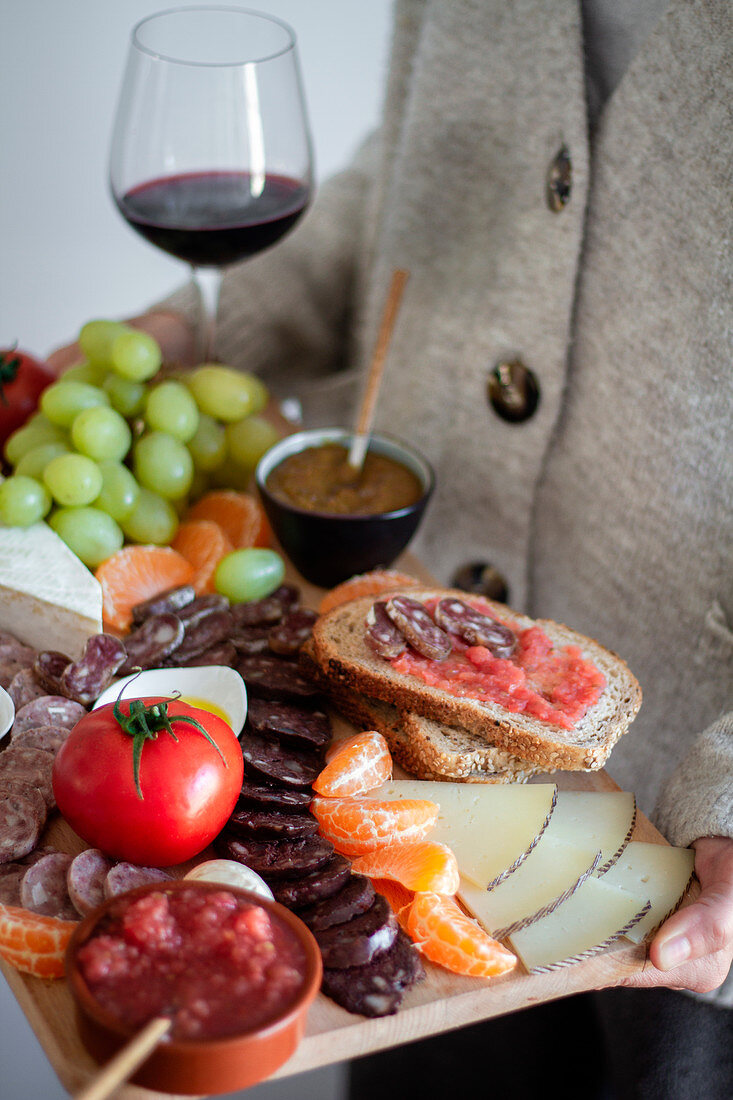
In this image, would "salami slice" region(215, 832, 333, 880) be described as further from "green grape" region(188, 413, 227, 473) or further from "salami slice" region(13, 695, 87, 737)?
"green grape" region(188, 413, 227, 473)

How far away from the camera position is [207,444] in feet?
4.85

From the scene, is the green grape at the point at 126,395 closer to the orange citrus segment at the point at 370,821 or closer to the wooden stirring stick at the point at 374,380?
the wooden stirring stick at the point at 374,380

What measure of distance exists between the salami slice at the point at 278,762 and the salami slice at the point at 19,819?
23 centimetres

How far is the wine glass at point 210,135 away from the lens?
4.28 ft

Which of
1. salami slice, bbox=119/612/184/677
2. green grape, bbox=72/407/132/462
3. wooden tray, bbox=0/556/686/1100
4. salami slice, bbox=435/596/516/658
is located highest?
green grape, bbox=72/407/132/462

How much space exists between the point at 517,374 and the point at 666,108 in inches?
17.2

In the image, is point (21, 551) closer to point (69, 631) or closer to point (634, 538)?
point (69, 631)

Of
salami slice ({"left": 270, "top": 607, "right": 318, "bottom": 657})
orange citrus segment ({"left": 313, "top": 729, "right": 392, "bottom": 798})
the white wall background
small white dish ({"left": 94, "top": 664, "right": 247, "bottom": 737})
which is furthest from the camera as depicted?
the white wall background

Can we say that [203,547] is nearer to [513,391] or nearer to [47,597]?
[47,597]

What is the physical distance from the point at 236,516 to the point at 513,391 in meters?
0.52

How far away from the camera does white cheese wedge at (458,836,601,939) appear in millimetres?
891

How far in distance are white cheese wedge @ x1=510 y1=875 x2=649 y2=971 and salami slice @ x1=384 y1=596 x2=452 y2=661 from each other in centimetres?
33

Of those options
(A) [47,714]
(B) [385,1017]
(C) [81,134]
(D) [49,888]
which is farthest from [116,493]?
(C) [81,134]

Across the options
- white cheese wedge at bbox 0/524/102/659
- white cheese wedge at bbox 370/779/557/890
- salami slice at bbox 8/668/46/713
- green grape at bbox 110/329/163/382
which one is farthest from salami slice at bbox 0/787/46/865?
green grape at bbox 110/329/163/382
